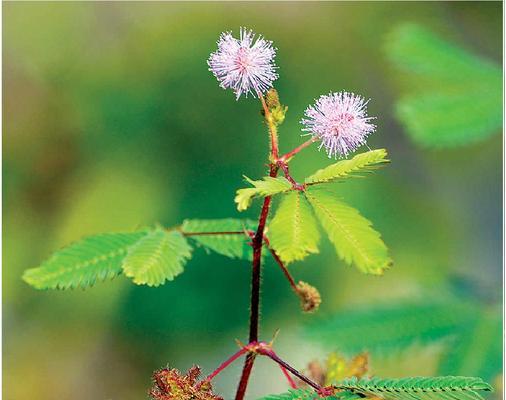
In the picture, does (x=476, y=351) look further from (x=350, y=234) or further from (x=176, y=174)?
(x=176, y=174)

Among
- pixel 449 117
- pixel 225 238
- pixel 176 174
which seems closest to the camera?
pixel 225 238

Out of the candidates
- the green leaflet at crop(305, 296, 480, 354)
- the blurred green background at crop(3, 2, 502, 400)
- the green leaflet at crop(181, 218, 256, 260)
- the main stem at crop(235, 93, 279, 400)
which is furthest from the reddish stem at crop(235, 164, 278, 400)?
the blurred green background at crop(3, 2, 502, 400)

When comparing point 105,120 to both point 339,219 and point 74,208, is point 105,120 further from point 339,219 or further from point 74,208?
point 339,219

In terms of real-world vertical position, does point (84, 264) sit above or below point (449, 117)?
below

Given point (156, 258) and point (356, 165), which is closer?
point (356, 165)

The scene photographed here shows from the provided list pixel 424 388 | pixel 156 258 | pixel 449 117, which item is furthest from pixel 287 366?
pixel 449 117

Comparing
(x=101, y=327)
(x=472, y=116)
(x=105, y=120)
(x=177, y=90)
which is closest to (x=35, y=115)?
(x=105, y=120)
